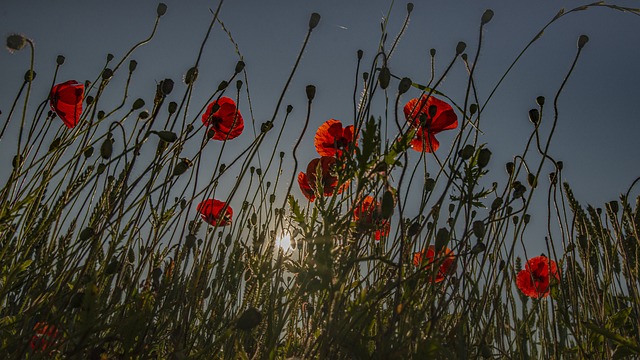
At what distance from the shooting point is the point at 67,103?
6.63 ft

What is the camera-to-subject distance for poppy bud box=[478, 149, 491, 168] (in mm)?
1483

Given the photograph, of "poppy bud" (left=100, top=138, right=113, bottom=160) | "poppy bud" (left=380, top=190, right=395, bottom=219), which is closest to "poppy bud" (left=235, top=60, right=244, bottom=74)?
"poppy bud" (left=100, top=138, right=113, bottom=160)

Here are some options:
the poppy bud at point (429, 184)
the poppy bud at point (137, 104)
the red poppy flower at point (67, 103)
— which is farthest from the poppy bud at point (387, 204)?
the red poppy flower at point (67, 103)

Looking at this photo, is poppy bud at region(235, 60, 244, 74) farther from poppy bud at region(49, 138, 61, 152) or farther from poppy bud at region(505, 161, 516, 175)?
poppy bud at region(505, 161, 516, 175)

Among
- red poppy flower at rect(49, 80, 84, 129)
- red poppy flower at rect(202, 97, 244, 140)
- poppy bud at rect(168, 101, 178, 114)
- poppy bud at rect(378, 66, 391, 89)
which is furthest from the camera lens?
red poppy flower at rect(202, 97, 244, 140)

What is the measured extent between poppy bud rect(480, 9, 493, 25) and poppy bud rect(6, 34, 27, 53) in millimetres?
1399

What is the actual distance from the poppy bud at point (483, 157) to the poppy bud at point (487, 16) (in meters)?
0.42

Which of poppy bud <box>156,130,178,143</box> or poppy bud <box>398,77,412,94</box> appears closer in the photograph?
poppy bud <box>156,130,178,143</box>

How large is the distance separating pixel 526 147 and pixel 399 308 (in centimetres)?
82

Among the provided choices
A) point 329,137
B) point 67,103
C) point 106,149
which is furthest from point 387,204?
point 67,103

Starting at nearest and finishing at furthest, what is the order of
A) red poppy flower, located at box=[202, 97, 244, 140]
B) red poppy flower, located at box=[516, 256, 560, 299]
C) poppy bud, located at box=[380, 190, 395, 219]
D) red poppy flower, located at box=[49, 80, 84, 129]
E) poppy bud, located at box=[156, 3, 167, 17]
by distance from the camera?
poppy bud, located at box=[380, 190, 395, 219] < poppy bud, located at box=[156, 3, 167, 17] < red poppy flower, located at box=[49, 80, 84, 129] < red poppy flower, located at box=[202, 97, 244, 140] < red poppy flower, located at box=[516, 256, 560, 299]

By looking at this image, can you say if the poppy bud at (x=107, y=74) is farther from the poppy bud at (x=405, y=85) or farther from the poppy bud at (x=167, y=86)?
the poppy bud at (x=405, y=85)

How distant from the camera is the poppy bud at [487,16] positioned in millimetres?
1590

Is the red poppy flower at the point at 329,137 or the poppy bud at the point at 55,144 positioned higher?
the red poppy flower at the point at 329,137
